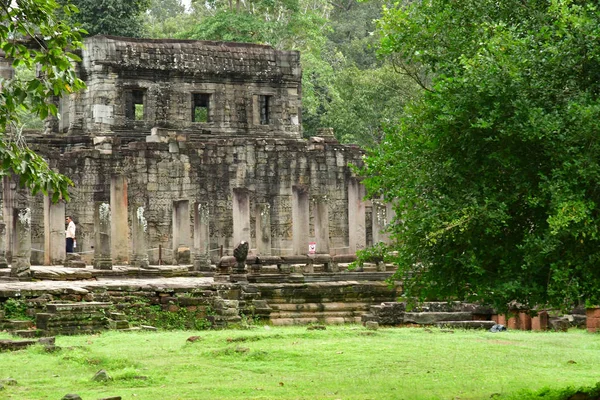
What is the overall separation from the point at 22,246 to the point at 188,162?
10675 millimetres

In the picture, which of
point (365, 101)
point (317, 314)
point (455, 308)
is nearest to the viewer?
point (455, 308)

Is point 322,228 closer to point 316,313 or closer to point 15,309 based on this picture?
point 316,313

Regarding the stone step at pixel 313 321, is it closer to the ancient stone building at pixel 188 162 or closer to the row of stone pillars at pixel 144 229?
the row of stone pillars at pixel 144 229

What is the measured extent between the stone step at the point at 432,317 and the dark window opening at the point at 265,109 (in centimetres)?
2108

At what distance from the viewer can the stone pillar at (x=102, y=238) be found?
26.4 metres

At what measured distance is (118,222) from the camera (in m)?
28.1

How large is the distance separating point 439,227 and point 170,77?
91.7 ft

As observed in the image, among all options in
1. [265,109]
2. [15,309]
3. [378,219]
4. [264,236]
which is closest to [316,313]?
[15,309]

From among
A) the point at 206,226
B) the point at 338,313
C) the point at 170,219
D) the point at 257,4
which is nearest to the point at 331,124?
the point at 257,4

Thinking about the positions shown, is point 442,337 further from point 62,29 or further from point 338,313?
point 62,29

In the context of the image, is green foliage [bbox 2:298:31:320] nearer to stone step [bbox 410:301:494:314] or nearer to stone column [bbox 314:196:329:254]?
stone step [bbox 410:301:494:314]

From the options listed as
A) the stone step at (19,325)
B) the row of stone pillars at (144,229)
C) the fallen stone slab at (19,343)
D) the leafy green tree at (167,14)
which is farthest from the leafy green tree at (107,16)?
the fallen stone slab at (19,343)

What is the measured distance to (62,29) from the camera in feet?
40.7

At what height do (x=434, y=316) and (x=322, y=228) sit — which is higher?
(x=322, y=228)
